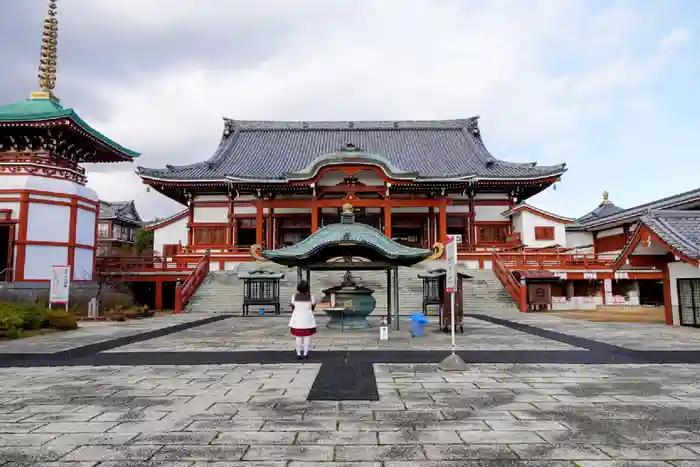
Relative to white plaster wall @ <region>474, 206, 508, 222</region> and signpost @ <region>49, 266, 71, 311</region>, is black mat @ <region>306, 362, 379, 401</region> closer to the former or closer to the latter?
signpost @ <region>49, 266, 71, 311</region>

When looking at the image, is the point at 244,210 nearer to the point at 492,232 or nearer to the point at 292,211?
the point at 292,211

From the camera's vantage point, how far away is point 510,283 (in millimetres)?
20406

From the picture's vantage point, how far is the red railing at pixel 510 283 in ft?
62.4

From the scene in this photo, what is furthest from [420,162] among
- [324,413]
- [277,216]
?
[324,413]

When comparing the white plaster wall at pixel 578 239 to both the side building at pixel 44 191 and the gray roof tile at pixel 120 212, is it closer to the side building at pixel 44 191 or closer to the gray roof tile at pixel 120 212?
the side building at pixel 44 191

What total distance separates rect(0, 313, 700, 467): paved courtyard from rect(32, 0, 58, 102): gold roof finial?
1451 centimetres

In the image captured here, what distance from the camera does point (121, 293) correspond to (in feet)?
65.2

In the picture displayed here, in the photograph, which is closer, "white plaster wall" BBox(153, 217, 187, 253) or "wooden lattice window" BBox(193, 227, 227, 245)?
"wooden lattice window" BBox(193, 227, 227, 245)

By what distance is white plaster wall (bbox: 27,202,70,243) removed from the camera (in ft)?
55.2

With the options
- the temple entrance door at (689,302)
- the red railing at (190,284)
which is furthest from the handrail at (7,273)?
the temple entrance door at (689,302)

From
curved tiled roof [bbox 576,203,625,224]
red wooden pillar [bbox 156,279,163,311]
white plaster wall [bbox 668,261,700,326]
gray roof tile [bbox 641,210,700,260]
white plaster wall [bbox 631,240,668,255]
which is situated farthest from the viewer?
curved tiled roof [bbox 576,203,625,224]

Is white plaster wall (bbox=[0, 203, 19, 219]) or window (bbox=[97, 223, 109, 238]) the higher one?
window (bbox=[97, 223, 109, 238])

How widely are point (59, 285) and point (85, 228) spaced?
4391mm

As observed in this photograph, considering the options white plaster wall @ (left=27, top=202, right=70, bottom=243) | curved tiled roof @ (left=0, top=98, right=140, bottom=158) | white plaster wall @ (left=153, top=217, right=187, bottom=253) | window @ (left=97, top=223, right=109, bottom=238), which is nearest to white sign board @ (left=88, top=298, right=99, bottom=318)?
white plaster wall @ (left=27, top=202, right=70, bottom=243)
